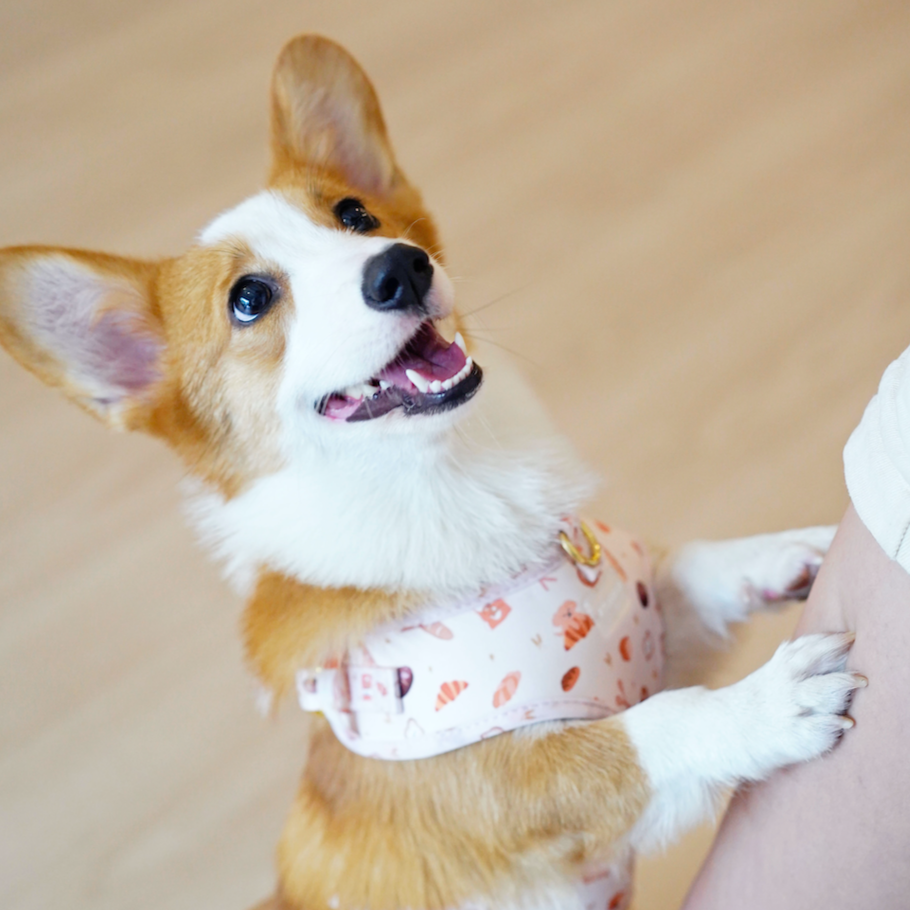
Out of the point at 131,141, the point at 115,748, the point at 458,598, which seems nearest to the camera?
the point at 458,598

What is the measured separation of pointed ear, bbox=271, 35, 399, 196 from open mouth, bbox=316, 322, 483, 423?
17.6 inches

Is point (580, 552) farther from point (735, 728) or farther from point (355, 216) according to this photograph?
point (355, 216)

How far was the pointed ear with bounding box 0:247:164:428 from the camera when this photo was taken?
1.26 meters

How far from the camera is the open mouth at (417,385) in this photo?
117cm

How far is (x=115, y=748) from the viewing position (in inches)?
82.0

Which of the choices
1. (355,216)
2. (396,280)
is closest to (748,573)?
(396,280)

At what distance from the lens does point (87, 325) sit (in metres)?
1.34

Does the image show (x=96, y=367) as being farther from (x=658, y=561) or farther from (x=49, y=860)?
(x=49, y=860)

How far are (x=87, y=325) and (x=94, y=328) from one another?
0.01 metres

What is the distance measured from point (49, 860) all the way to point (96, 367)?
1.18m

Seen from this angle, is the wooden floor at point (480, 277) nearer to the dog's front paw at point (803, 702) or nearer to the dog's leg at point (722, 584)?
the dog's leg at point (722, 584)

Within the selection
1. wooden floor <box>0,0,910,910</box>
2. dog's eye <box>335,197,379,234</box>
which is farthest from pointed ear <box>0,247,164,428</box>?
wooden floor <box>0,0,910,910</box>

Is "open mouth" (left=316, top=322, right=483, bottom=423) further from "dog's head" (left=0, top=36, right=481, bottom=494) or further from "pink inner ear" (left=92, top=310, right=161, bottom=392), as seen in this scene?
"pink inner ear" (left=92, top=310, right=161, bottom=392)

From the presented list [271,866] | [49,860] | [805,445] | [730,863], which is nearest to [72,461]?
[49,860]
